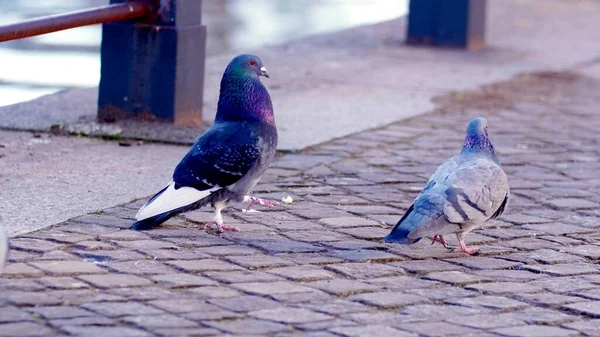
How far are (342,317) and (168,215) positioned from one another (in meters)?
1.21

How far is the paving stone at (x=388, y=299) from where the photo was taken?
174 inches

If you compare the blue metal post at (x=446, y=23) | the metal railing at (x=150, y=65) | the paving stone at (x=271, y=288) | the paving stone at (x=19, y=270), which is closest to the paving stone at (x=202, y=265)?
the paving stone at (x=271, y=288)

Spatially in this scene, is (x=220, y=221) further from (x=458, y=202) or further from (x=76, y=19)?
(x=76, y=19)

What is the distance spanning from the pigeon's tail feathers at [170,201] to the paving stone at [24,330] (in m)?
1.21

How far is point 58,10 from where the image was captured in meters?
12.9

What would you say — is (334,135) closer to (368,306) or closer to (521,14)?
(368,306)

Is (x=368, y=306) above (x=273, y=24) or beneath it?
beneath

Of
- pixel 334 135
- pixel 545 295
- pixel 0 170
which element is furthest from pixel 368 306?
pixel 334 135

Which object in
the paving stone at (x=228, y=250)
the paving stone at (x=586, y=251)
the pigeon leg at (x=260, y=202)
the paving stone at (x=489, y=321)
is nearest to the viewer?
the paving stone at (x=489, y=321)

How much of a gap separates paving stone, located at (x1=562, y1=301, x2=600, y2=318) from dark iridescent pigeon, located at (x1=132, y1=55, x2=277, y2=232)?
1.58m

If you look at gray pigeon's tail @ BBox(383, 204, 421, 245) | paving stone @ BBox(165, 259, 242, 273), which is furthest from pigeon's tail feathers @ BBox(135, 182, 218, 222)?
gray pigeon's tail @ BBox(383, 204, 421, 245)

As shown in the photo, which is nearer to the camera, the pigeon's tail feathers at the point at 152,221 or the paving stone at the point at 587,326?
the paving stone at the point at 587,326

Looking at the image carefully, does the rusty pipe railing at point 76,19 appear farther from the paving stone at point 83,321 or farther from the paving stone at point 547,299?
the paving stone at point 547,299

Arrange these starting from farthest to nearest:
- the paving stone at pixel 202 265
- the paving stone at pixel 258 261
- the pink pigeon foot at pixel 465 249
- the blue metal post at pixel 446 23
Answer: the blue metal post at pixel 446 23 → the pink pigeon foot at pixel 465 249 → the paving stone at pixel 258 261 → the paving stone at pixel 202 265
